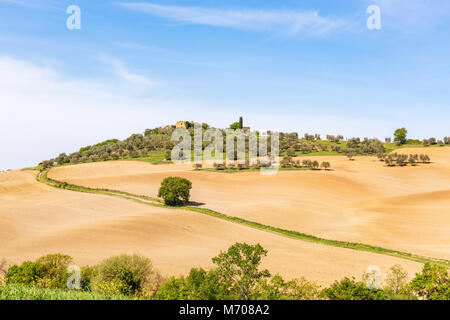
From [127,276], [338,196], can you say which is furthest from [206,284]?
[338,196]

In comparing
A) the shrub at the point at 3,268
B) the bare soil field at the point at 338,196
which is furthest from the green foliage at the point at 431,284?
the shrub at the point at 3,268

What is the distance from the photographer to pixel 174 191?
70.8 meters

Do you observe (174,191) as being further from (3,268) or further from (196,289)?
(196,289)

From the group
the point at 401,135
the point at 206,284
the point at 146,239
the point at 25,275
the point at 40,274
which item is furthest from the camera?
the point at 401,135

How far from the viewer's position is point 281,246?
44.8m

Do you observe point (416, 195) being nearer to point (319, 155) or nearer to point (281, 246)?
point (281, 246)

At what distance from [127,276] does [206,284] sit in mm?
10010

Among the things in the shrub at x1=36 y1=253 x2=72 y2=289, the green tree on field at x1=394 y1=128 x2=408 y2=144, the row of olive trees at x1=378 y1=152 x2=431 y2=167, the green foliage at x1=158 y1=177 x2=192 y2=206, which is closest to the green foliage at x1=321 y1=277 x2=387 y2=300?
the shrub at x1=36 y1=253 x2=72 y2=289

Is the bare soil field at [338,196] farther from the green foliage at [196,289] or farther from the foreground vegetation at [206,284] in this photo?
the green foliage at [196,289]

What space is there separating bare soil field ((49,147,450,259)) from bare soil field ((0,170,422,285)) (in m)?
9.64

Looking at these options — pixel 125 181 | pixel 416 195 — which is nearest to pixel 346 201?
pixel 416 195

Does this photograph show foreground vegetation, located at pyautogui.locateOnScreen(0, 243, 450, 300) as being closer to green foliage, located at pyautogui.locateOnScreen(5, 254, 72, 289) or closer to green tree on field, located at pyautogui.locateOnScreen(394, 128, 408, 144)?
green foliage, located at pyautogui.locateOnScreen(5, 254, 72, 289)

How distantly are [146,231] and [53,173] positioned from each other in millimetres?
80383

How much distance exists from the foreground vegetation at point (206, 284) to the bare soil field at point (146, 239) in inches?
206
